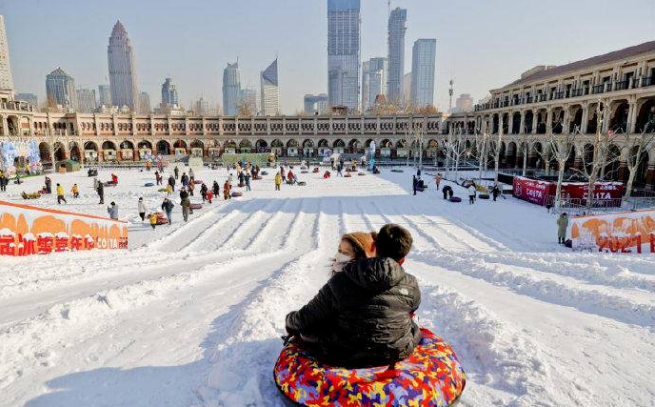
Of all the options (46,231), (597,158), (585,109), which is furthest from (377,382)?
(585,109)

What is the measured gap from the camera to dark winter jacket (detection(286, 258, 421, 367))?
3.12 metres

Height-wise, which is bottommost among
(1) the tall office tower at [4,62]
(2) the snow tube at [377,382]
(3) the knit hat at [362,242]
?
(2) the snow tube at [377,382]

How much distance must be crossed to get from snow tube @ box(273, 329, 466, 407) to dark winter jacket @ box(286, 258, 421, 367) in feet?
0.40

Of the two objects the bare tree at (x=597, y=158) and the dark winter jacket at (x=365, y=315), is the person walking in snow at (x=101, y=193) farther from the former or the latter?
the bare tree at (x=597, y=158)

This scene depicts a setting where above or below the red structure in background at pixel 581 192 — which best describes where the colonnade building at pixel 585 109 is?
above

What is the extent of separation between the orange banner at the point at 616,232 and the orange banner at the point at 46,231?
58.9ft

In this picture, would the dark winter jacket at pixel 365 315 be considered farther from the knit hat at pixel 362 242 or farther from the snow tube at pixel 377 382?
the knit hat at pixel 362 242

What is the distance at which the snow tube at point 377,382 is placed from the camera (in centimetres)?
304

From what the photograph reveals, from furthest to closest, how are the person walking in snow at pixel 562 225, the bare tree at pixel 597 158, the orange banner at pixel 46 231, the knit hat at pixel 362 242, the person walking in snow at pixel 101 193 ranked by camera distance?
the person walking in snow at pixel 101 193 < the bare tree at pixel 597 158 < the person walking in snow at pixel 562 225 < the orange banner at pixel 46 231 < the knit hat at pixel 362 242

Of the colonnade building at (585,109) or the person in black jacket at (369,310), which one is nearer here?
the person in black jacket at (369,310)

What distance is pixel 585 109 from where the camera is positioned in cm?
3988

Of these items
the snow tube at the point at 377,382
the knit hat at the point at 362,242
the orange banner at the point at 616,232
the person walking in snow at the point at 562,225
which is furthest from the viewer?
the person walking in snow at the point at 562,225

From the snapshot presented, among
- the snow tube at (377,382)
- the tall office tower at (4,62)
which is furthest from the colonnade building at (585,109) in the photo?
the tall office tower at (4,62)

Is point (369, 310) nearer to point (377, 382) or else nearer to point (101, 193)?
point (377, 382)
